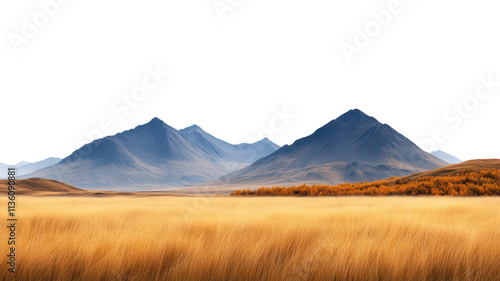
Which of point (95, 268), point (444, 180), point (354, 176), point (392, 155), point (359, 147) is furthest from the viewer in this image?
point (359, 147)

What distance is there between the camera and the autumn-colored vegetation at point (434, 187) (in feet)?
67.6

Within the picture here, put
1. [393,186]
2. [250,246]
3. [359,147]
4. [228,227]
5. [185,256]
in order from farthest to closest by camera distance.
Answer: [359,147], [393,186], [228,227], [250,246], [185,256]

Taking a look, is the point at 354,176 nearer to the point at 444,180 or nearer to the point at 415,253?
the point at 444,180

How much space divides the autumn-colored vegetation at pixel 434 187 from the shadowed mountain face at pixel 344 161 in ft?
273

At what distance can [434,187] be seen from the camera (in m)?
22.3

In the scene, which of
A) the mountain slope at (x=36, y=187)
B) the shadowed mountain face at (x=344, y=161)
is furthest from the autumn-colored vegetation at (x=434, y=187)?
the shadowed mountain face at (x=344, y=161)

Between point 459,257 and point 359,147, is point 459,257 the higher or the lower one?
the lower one

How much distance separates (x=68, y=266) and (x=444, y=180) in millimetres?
25977

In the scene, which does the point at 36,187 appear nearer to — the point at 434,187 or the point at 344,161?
the point at 434,187

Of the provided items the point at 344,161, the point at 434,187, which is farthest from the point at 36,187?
the point at 344,161

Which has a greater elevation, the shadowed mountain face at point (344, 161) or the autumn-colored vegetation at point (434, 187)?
the shadowed mountain face at point (344, 161)

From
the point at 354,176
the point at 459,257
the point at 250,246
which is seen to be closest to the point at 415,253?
the point at 459,257

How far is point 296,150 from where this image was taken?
636ft

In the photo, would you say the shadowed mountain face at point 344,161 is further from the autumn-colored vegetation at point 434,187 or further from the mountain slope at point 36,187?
the mountain slope at point 36,187
